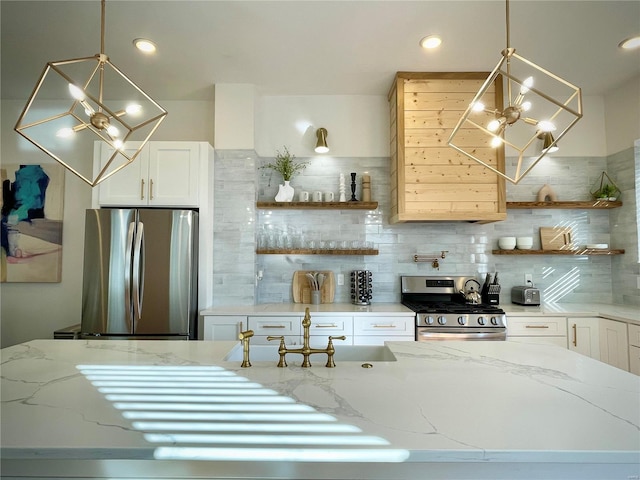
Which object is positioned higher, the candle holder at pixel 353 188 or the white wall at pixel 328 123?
the white wall at pixel 328 123

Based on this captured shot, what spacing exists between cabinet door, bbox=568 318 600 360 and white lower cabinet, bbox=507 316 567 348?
0.05m

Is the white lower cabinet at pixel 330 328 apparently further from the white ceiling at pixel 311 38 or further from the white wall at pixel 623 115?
the white wall at pixel 623 115

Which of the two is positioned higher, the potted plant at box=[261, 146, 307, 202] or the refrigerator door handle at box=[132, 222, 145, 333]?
the potted plant at box=[261, 146, 307, 202]

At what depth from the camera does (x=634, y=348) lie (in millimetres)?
2648

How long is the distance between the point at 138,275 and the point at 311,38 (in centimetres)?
232

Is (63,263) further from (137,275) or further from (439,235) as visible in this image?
(439,235)

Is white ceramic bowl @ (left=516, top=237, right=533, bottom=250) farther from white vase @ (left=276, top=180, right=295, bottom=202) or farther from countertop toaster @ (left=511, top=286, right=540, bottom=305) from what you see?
white vase @ (left=276, top=180, right=295, bottom=202)

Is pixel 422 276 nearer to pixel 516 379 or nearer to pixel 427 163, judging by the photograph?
pixel 427 163

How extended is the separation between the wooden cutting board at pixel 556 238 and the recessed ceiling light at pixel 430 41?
2157mm

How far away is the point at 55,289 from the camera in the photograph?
361 cm

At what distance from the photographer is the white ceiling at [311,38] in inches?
92.3

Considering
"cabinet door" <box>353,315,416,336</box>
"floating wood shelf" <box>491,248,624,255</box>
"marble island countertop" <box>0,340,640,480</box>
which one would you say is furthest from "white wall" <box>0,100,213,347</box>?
"floating wood shelf" <box>491,248,624,255</box>

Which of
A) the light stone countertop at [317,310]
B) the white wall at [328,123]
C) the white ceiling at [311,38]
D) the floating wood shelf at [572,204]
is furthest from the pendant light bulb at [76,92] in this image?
the floating wood shelf at [572,204]

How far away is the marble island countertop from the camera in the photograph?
82cm
